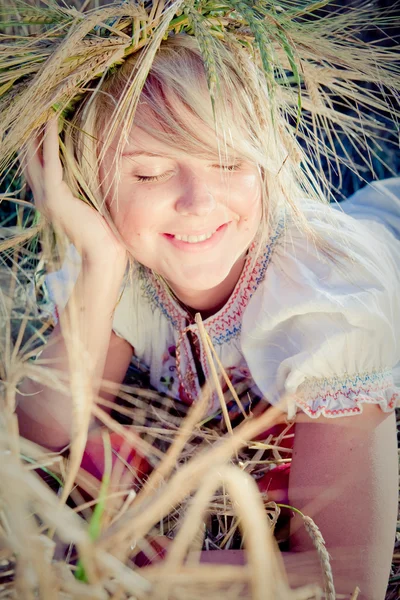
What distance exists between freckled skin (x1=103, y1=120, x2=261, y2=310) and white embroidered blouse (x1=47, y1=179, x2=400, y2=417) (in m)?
0.13

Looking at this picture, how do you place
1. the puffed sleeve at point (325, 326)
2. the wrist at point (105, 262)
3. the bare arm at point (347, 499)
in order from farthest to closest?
the wrist at point (105, 262) → the puffed sleeve at point (325, 326) → the bare arm at point (347, 499)

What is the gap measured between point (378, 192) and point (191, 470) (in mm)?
1135

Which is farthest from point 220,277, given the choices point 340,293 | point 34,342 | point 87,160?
Result: point 34,342

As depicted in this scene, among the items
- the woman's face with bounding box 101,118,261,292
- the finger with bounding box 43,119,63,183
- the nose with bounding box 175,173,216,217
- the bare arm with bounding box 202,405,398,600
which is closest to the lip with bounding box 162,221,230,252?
the woman's face with bounding box 101,118,261,292

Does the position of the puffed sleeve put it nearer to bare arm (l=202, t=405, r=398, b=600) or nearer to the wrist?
bare arm (l=202, t=405, r=398, b=600)

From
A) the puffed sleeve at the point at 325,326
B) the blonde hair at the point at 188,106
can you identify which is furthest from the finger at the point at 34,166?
the puffed sleeve at the point at 325,326

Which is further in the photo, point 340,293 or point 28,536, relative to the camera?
point 340,293

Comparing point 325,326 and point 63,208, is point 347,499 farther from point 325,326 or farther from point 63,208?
point 63,208

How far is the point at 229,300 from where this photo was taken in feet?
4.84

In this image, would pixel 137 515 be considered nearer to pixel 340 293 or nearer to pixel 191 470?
pixel 191 470

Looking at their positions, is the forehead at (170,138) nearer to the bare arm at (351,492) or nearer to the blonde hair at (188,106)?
the blonde hair at (188,106)

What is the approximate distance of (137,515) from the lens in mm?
877

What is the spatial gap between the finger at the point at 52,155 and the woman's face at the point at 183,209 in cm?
13

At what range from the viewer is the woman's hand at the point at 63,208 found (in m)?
1.30
